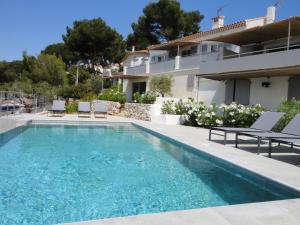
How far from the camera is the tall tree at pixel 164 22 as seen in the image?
39.3 metres

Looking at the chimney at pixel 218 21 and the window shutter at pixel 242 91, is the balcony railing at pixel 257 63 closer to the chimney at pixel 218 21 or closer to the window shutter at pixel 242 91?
the window shutter at pixel 242 91

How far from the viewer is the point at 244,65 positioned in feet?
52.4

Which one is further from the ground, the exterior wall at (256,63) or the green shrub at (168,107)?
the exterior wall at (256,63)

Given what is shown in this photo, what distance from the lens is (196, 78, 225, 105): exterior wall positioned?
19844 millimetres

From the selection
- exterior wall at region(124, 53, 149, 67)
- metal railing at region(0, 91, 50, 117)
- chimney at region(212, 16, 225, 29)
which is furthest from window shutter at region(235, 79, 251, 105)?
exterior wall at region(124, 53, 149, 67)

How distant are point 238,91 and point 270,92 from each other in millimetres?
2385

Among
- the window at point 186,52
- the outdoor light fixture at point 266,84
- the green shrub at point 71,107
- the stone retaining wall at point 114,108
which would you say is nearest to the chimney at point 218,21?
the window at point 186,52

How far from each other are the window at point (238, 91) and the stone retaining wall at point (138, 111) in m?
5.17

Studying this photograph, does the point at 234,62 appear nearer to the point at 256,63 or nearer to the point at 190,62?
the point at 256,63

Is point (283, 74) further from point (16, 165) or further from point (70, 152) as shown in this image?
point (16, 165)

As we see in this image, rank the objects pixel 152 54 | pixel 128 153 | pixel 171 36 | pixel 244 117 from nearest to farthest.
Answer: pixel 128 153
pixel 244 117
pixel 152 54
pixel 171 36

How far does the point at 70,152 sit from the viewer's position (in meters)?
10.2

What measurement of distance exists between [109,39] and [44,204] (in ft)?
130

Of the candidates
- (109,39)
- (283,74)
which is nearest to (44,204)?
(283,74)
